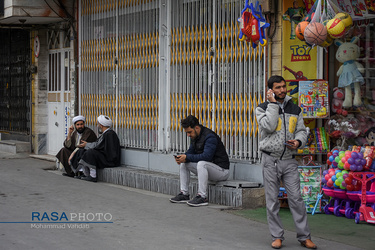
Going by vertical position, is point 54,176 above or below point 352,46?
below

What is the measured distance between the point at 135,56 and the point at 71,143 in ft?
7.05

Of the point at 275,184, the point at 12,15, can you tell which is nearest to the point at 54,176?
the point at 12,15

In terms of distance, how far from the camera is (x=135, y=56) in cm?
1264

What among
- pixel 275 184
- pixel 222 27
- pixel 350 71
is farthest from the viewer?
pixel 222 27

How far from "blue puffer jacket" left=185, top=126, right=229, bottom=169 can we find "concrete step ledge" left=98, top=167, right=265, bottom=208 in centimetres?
36

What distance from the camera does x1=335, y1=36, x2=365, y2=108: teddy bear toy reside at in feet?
29.7

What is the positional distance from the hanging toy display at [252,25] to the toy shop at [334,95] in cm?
39

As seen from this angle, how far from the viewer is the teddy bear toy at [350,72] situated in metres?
9.05

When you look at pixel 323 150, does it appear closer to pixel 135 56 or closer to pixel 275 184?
pixel 275 184

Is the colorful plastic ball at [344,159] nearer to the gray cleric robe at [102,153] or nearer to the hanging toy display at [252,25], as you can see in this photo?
the hanging toy display at [252,25]

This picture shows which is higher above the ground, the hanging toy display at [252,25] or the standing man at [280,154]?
the hanging toy display at [252,25]

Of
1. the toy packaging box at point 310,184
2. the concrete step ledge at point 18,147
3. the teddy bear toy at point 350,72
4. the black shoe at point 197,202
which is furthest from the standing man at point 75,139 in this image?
the teddy bear toy at point 350,72

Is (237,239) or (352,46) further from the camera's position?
(352,46)

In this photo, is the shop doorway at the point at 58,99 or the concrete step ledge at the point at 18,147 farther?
the concrete step ledge at the point at 18,147
